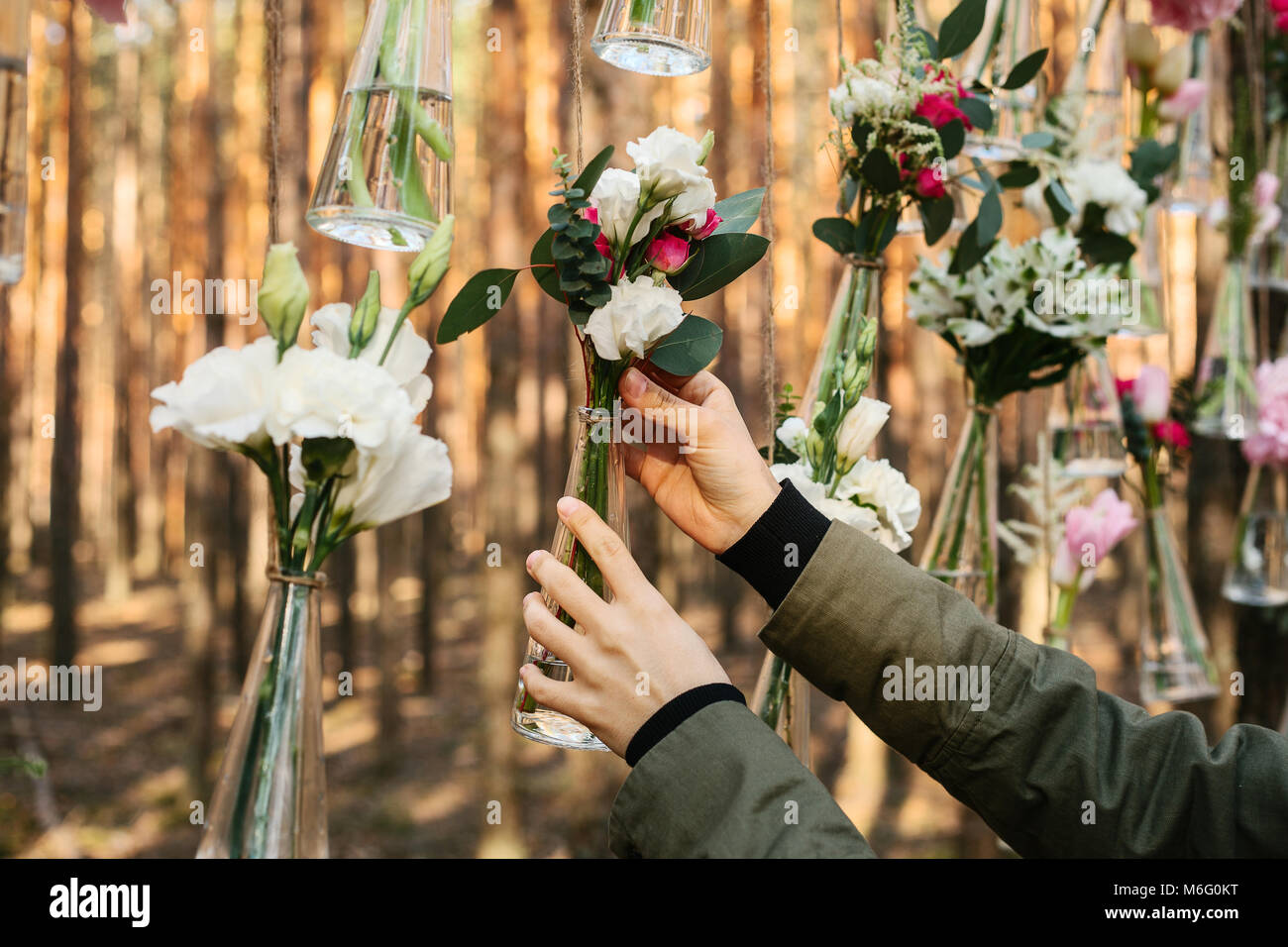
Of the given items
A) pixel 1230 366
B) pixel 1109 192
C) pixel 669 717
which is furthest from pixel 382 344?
pixel 1230 366

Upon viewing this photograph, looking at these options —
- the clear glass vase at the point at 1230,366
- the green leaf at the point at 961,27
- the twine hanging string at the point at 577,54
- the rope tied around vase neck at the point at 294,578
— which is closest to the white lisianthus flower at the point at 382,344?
the rope tied around vase neck at the point at 294,578

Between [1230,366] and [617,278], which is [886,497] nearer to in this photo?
[617,278]

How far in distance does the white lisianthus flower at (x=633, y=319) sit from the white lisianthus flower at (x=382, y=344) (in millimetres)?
128

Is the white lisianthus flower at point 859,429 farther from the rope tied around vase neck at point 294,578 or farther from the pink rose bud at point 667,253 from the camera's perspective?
the rope tied around vase neck at point 294,578

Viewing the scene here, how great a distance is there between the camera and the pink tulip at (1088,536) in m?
1.17

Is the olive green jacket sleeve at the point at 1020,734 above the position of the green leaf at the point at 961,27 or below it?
below

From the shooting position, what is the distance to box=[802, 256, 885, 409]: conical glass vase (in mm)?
910

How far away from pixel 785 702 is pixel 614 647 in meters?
0.33

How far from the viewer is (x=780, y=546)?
2.28 ft

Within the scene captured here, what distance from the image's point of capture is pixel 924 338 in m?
2.26
